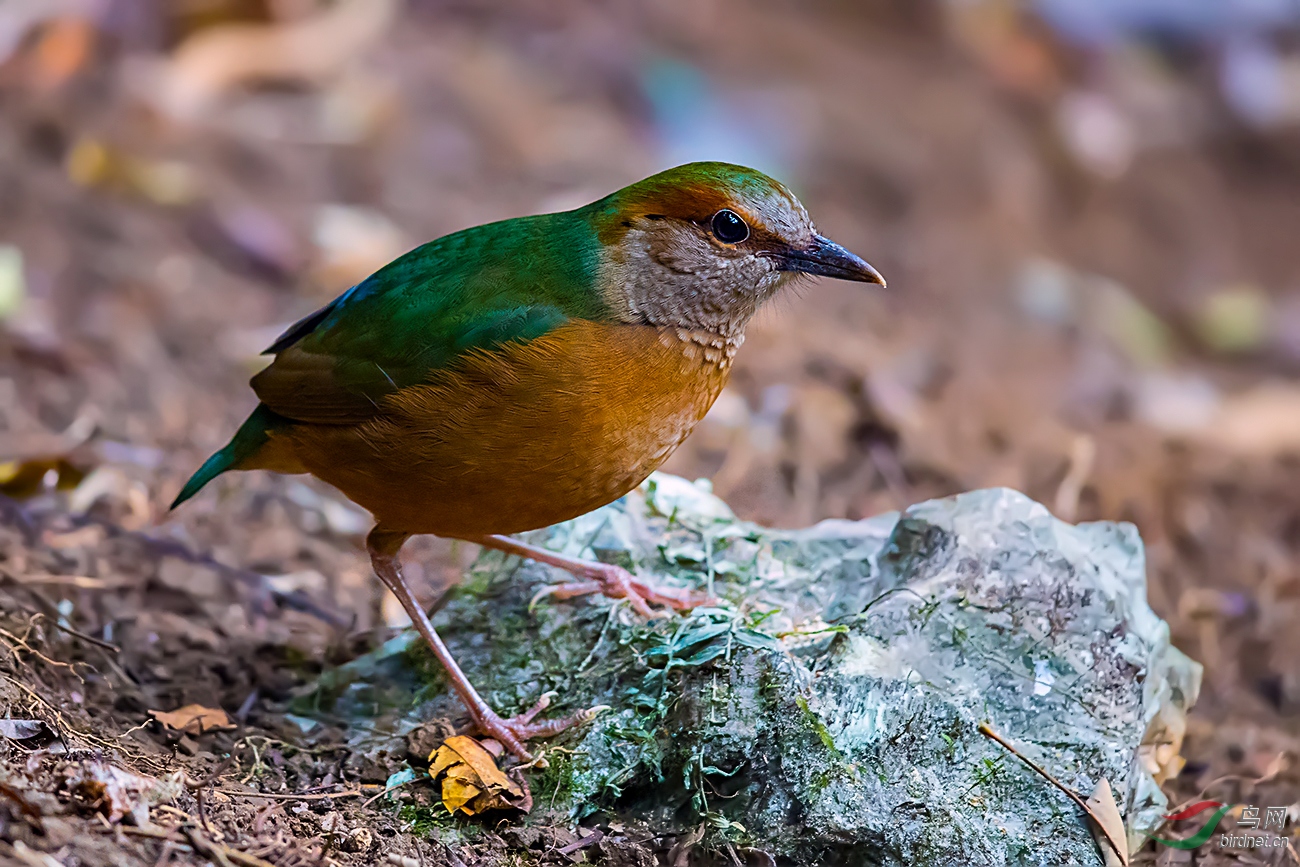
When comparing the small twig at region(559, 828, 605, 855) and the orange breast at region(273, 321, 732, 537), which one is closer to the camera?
the small twig at region(559, 828, 605, 855)

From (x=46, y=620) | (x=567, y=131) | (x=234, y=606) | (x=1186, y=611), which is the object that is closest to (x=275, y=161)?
(x=567, y=131)

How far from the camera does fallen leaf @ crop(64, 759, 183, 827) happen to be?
285 cm

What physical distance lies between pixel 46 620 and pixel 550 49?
679 cm

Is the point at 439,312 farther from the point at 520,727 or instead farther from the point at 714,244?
the point at 520,727

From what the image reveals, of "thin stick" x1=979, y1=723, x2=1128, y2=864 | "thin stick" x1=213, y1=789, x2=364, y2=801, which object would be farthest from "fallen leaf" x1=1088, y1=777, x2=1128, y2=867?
"thin stick" x1=213, y1=789, x2=364, y2=801

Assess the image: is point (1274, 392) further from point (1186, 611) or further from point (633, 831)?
point (633, 831)

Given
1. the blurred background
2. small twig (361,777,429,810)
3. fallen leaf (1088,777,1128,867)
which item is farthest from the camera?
the blurred background

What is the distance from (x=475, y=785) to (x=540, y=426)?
0.98 meters

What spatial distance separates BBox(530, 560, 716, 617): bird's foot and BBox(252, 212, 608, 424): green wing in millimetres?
816

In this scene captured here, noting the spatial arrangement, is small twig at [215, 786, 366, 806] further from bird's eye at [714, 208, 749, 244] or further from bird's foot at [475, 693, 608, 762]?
bird's eye at [714, 208, 749, 244]

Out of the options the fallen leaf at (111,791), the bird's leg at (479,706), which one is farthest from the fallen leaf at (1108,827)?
the fallen leaf at (111,791)

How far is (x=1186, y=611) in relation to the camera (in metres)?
5.70

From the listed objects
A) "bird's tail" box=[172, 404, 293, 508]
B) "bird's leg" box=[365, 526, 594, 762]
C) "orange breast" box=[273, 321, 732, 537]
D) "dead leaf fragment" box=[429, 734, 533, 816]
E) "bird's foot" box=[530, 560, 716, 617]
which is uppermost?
"orange breast" box=[273, 321, 732, 537]

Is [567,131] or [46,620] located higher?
[567,131]
